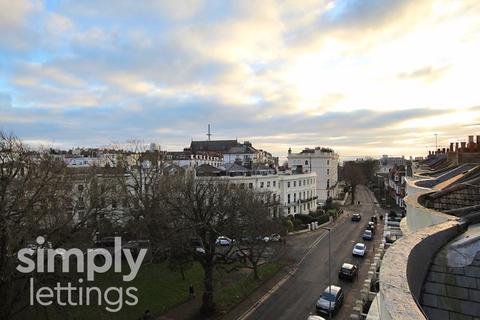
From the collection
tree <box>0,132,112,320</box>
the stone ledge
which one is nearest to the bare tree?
tree <box>0,132,112,320</box>

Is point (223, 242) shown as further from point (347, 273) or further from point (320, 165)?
point (320, 165)

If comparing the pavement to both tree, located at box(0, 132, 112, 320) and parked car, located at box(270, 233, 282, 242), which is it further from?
tree, located at box(0, 132, 112, 320)

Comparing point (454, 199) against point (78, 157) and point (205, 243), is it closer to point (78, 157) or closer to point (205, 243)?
point (205, 243)

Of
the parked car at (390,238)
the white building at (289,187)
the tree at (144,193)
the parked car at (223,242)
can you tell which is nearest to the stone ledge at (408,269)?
the parked car at (223,242)

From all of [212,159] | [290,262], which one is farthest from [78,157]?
[290,262]

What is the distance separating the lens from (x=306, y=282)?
25.8 meters

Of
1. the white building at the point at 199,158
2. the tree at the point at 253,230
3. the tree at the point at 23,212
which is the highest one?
the white building at the point at 199,158

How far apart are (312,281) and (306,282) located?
1.69 feet

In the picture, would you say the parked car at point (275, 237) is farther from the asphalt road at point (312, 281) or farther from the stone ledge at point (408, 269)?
the stone ledge at point (408, 269)

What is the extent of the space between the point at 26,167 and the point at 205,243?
9819 millimetres

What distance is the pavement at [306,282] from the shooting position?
20.6m

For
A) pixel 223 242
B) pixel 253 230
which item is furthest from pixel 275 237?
pixel 223 242

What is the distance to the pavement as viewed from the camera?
20.6m

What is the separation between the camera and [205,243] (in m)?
19.4
